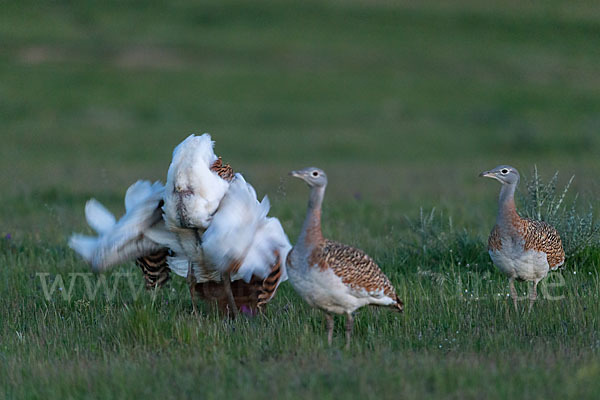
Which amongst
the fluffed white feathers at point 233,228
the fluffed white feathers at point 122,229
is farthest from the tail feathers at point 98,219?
the fluffed white feathers at point 233,228

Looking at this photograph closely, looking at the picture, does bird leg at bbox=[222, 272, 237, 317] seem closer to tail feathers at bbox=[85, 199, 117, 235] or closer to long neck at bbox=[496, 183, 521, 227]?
tail feathers at bbox=[85, 199, 117, 235]

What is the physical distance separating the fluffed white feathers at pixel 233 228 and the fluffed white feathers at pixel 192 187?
0.10 metres

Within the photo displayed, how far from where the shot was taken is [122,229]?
18.9ft

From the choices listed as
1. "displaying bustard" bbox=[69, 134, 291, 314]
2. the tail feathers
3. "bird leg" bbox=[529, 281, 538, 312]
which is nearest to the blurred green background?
"bird leg" bbox=[529, 281, 538, 312]

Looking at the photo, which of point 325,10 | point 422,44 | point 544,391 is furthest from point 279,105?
point 544,391

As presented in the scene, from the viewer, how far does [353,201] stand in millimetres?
10648

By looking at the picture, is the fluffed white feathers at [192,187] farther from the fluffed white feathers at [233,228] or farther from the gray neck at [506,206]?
the gray neck at [506,206]

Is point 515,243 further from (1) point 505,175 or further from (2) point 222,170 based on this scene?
(2) point 222,170

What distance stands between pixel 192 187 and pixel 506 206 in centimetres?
213

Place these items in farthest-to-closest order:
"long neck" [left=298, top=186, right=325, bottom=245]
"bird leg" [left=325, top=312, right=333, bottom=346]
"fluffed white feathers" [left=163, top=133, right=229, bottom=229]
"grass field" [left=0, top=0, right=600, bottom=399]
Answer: "fluffed white feathers" [left=163, top=133, right=229, bottom=229]
"bird leg" [left=325, top=312, right=333, bottom=346]
"long neck" [left=298, top=186, right=325, bottom=245]
"grass field" [left=0, top=0, right=600, bottom=399]

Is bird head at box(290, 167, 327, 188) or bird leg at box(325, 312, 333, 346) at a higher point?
bird head at box(290, 167, 327, 188)

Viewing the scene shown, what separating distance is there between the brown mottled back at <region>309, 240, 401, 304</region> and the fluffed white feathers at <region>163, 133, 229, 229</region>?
3.10 feet

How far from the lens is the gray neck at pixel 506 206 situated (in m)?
5.65

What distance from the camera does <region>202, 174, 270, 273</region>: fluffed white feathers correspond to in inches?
210
